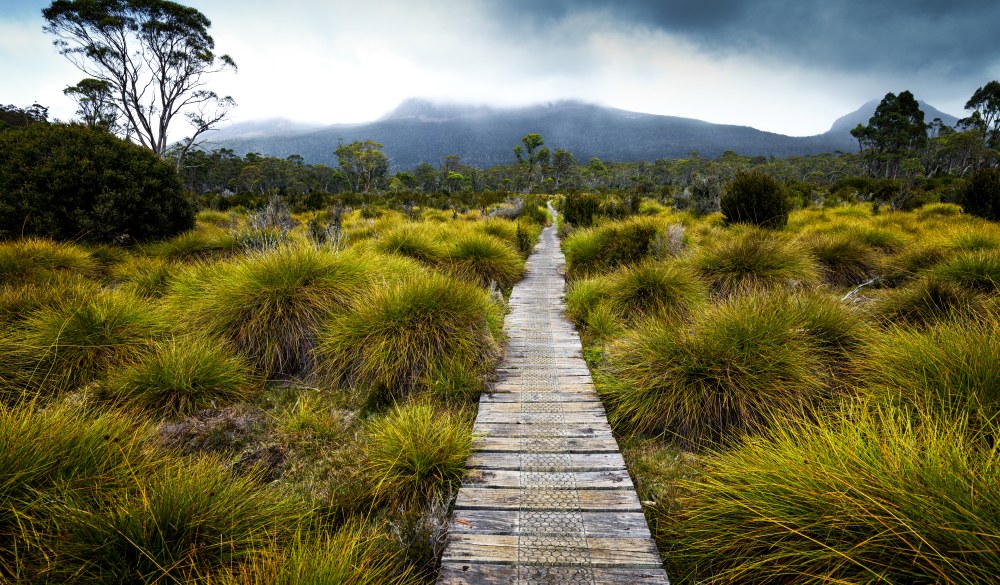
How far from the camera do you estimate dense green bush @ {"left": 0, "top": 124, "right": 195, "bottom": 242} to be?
7293mm

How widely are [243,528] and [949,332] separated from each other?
204 inches

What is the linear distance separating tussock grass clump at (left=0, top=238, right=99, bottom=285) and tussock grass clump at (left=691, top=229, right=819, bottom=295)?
9761 mm

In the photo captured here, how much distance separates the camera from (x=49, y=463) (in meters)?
2.00

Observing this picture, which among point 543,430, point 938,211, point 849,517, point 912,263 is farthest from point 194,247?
point 938,211

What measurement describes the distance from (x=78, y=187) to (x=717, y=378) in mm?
11734

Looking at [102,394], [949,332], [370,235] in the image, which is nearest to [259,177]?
[370,235]

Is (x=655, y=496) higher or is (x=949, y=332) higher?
(x=949, y=332)

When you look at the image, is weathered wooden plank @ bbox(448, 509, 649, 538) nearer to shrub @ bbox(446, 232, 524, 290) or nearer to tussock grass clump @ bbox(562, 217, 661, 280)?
shrub @ bbox(446, 232, 524, 290)

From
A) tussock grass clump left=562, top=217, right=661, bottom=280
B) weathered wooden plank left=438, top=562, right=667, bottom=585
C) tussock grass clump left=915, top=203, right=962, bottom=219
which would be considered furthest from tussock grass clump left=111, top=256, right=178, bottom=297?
tussock grass clump left=915, top=203, right=962, bottom=219

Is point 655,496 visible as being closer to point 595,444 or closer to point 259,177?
point 595,444

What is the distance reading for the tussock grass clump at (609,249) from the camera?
26.2ft

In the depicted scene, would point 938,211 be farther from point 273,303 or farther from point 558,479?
point 273,303

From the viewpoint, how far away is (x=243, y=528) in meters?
2.00

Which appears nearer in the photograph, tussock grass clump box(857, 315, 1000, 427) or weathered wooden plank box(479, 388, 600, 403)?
tussock grass clump box(857, 315, 1000, 427)
